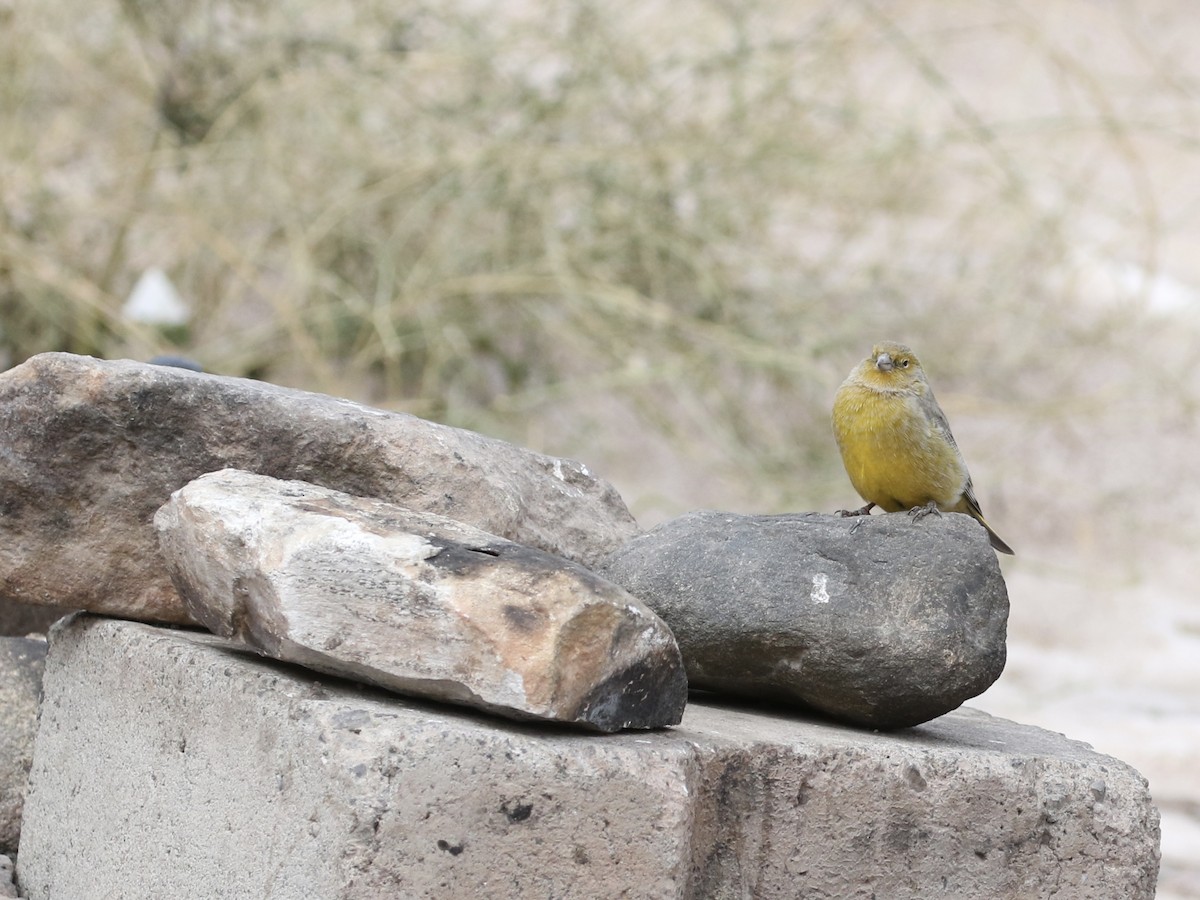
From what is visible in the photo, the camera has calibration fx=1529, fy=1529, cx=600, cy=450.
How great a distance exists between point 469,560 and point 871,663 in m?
0.76

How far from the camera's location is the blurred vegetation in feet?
21.5

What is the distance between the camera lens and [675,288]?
7.32 m

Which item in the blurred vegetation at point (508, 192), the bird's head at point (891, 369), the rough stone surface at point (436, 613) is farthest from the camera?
the blurred vegetation at point (508, 192)

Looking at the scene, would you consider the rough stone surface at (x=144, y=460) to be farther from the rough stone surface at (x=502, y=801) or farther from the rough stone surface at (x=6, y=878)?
the rough stone surface at (x=6, y=878)

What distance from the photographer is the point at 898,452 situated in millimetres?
3045

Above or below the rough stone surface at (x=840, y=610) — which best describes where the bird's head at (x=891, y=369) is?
above

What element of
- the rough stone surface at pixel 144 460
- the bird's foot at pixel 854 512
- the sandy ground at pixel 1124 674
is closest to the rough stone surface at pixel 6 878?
the rough stone surface at pixel 144 460

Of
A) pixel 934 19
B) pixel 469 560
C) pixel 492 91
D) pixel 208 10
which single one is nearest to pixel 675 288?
pixel 492 91

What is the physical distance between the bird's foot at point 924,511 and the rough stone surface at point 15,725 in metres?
1.72

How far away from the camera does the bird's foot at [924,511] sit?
2854 millimetres

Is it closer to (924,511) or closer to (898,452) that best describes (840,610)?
(924,511)

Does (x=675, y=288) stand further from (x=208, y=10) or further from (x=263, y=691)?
(x=263, y=691)

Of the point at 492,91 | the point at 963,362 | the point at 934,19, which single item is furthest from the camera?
the point at 934,19

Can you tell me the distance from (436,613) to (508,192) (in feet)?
16.0
